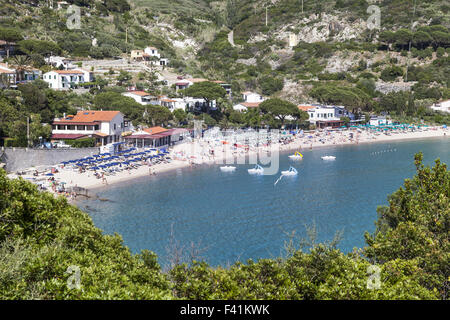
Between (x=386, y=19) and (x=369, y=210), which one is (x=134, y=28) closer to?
(x=386, y=19)

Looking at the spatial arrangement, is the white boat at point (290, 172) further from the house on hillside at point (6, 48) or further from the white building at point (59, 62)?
the house on hillside at point (6, 48)

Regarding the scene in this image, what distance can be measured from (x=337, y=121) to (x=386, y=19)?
6628cm

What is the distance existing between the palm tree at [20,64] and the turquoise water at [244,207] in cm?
3056

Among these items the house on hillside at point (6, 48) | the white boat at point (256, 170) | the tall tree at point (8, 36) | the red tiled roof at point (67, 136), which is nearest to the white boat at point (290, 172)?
the white boat at point (256, 170)

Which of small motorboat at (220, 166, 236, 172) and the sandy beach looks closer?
the sandy beach

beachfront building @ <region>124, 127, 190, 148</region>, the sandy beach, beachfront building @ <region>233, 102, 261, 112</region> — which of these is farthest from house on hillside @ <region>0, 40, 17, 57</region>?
beachfront building @ <region>233, 102, 261, 112</region>

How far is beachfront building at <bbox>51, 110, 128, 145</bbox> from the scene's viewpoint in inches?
1900

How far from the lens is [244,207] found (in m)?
34.1

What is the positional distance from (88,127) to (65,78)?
23.1 meters

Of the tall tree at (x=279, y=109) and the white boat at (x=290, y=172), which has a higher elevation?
the tall tree at (x=279, y=109)

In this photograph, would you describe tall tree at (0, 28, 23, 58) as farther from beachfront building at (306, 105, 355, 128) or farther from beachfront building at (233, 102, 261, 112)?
beachfront building at (306, 105, 355, 128)

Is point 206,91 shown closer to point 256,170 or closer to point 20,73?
point 20,73

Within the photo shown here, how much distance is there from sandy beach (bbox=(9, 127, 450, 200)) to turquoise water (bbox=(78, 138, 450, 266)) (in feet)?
5.92

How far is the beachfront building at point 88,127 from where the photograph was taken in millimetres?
48250
